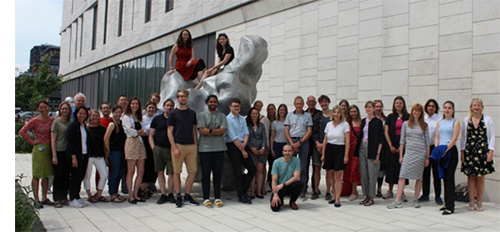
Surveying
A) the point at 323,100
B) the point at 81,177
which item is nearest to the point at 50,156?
the point at 81,177

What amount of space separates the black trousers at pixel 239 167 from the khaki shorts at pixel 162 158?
1.01 meters

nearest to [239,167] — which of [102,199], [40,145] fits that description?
[102,199]

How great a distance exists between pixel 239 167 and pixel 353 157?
2.16 metres

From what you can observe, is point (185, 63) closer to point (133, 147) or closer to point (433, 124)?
point (133, 147)

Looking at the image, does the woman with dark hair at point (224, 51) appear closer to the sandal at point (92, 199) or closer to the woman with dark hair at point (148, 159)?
the woman with dark hair at point (148, 159)

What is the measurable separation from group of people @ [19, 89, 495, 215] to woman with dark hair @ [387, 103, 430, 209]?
2 centimetres

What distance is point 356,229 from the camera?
5309 millimetres

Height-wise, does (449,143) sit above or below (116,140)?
above

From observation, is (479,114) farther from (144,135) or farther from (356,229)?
(144,135)

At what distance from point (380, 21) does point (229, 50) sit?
160 inches

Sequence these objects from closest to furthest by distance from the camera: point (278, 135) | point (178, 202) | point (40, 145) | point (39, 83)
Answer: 1. point (40, 145)
2. point (178, 202)
3. point (278, 135)
4. point (39, 83)

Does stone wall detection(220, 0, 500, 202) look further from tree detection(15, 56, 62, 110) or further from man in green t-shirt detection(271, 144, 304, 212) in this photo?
tree detection(15, 56, 62, 110)

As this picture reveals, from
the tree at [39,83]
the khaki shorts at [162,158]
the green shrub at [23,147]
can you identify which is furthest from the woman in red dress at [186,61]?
the tree at [39,83]

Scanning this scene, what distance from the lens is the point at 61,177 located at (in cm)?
630
